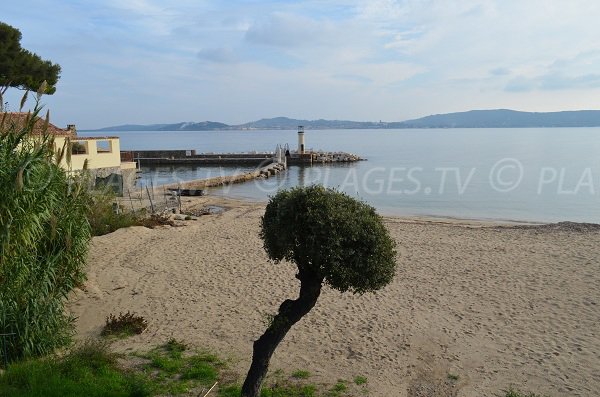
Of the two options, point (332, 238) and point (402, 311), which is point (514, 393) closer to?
point (332, 238)

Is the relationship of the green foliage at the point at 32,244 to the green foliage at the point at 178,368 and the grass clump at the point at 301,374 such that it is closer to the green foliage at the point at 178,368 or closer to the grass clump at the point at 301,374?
the green foliage at the point at 178,368

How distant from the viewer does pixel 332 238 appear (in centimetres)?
488

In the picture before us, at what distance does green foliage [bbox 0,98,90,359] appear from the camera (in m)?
6.24

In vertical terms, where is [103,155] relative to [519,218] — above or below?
above

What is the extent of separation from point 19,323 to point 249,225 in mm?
12791

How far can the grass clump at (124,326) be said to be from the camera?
8.09m

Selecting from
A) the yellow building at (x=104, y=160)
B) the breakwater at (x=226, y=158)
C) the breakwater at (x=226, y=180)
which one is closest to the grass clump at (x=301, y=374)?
the yellow building at (x=104, y=160)

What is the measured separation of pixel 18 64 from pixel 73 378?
14.9 m

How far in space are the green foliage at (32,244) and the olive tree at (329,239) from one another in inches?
111

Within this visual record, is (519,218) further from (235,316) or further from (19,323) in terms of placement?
(19,323)

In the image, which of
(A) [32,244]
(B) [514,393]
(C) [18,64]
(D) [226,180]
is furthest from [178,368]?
(D) [226,180]

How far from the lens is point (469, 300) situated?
33.9 feet

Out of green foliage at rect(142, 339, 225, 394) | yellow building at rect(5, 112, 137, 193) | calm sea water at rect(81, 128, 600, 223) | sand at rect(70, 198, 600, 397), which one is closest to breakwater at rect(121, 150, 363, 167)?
calm sea water at rect(81, 128, 600, 223)

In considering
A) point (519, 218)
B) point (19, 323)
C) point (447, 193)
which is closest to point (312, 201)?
point (19, 323)
